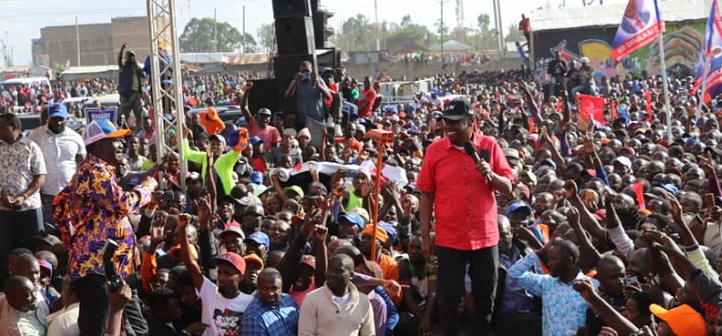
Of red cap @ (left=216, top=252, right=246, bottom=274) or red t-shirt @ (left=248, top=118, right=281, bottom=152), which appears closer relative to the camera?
red cap @ (left=216, top=252, right=246, bottom=274)

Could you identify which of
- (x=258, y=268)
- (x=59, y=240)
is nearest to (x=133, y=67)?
(x=59, y=240)

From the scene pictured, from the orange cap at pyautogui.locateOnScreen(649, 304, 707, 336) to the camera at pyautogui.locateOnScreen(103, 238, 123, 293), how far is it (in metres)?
2.74

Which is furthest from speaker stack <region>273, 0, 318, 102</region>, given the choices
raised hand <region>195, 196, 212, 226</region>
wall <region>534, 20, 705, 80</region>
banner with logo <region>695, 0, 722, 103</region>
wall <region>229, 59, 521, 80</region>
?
wall <region>229, 59, 521, 80</region>

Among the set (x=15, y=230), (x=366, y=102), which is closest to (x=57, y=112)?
(x=15, y=230)

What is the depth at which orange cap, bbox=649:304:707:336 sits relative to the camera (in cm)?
504

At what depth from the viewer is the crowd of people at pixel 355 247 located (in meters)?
5.38

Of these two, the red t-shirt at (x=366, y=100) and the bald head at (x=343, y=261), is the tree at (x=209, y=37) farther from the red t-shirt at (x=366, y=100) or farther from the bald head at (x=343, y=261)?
the bald head at (x=343, y=261)

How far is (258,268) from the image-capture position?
6441 mm

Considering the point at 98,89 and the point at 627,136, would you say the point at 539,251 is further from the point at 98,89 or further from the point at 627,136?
the point at 98,89

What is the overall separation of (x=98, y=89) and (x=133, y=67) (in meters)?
31.6

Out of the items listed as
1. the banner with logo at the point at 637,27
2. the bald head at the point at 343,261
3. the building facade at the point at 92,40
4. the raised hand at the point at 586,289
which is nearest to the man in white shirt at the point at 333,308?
the bald head at the point at 343,261

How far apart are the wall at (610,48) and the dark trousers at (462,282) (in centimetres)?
3177

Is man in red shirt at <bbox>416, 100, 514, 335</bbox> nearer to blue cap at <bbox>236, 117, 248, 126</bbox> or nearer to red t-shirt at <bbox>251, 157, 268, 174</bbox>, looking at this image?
red t-shirt at <bbox>251, 157, 268, 174</bbox>

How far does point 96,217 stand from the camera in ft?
17.7
